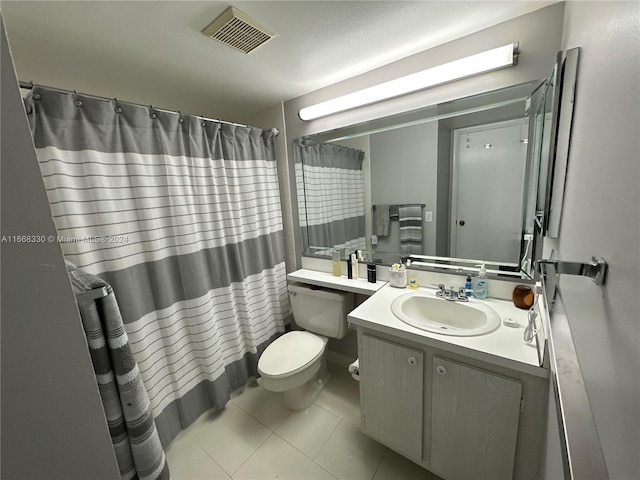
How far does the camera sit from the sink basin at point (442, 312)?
46.3 inches

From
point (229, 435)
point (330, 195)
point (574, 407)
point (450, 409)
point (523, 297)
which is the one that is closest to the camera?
point (574, 407)

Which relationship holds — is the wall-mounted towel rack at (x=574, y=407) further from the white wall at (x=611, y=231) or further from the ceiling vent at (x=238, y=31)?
the ceiling vent at (x=238, y=31)

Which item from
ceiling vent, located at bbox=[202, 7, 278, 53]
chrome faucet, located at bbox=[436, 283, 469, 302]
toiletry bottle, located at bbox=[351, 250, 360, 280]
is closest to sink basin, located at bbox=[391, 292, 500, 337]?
chrome faucet, located at bbox=[436, 283, 469, 302]

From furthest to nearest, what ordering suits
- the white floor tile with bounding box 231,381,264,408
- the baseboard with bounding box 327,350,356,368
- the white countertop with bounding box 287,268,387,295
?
the baseboard with bounding box 327,350,356,368
the white floor tile with bounding box 231,381,264,408
the white countertop with bounding box 287,268,387,295

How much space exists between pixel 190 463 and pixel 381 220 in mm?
1840

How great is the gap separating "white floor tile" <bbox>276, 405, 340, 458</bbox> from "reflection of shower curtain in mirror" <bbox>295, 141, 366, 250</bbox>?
1152 mm

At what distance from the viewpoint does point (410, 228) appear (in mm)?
1605

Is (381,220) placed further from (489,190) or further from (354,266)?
(489,190)

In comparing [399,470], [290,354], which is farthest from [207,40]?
[399,470]

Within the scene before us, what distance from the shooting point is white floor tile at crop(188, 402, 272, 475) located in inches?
56.3

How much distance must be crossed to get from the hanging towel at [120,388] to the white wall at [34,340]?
1.38 feet

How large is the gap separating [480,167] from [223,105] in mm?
1818

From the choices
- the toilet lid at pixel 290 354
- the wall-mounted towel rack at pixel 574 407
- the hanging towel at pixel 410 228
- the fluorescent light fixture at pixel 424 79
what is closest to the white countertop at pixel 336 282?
the hanging towel at pixel 410 228

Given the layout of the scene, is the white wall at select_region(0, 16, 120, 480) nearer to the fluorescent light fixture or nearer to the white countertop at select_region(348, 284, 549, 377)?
the white countertop at select_region(348, 284, 549, 377)
